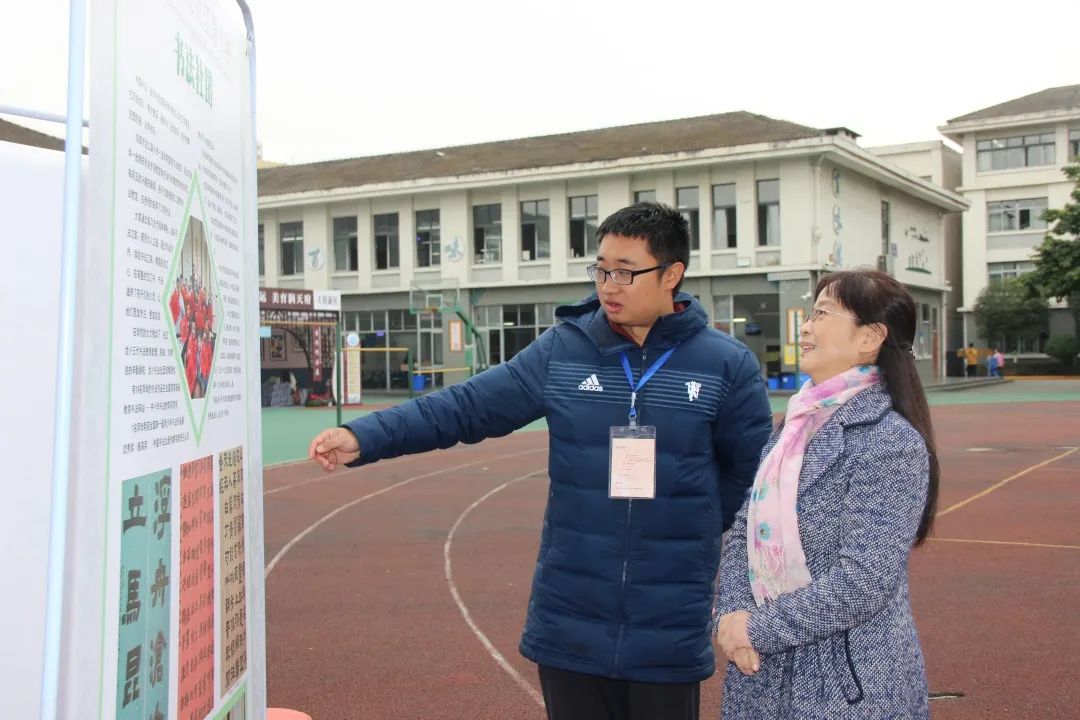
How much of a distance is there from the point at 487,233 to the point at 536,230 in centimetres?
193

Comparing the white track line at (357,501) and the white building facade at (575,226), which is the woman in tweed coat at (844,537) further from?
the white building facade at (575,226)

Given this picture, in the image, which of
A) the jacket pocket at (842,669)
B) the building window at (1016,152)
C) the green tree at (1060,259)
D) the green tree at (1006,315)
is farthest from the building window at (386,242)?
the jacket pocket at (842,669)

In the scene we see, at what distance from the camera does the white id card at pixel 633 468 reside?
2.84m

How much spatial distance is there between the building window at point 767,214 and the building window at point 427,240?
11.6 m

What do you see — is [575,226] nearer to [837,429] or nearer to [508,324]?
[508,324]

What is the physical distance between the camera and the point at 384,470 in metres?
14.7

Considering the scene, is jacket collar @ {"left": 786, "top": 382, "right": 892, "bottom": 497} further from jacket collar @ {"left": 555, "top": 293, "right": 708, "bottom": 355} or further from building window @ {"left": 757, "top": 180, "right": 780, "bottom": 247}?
building window @ {"left": 757, "top": 180, "right": 780, "bottom": 247}

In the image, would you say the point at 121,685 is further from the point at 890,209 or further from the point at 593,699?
the point at 890,209

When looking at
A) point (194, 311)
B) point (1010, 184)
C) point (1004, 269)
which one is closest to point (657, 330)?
point (194, 311)

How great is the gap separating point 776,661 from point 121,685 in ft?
4.81

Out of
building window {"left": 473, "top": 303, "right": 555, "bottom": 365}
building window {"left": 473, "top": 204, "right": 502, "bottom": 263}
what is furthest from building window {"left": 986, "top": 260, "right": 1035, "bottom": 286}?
building window {"left": 473, "top": 204, "right": 502, "bottom": 263}

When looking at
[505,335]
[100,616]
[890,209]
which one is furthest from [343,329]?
[100,616]

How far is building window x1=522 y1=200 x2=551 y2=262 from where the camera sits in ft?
121

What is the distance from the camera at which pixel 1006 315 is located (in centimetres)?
4878
